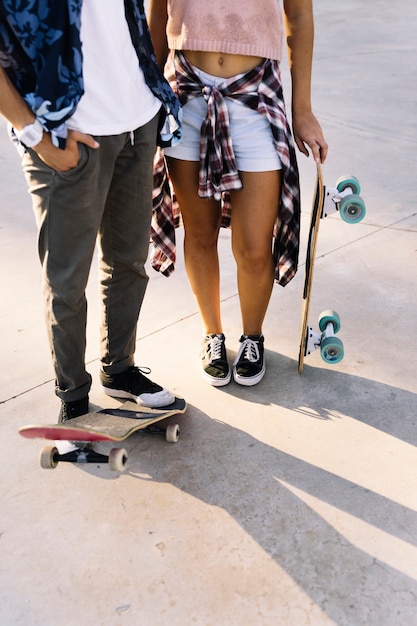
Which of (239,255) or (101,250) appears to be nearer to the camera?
(101,250)

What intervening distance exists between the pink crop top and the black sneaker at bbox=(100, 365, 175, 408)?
1143mm

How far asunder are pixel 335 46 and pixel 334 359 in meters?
6.50

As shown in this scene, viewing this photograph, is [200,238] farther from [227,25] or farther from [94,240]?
[227,25]

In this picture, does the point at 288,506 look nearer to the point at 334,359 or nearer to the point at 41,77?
the point at 334,359

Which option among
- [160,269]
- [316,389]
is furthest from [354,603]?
[160,269]

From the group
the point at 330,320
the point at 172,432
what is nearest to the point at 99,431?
the point at 172,432

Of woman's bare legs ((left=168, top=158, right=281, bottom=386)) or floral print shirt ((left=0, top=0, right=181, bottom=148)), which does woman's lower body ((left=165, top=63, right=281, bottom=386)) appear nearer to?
woman's bare legs ((left=168, top=158, right=281, bottom=386))

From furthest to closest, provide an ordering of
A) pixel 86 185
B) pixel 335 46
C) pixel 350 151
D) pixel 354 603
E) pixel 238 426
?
1. pixel 335 46
2. pixel 350 151
3. pixel 238 426
4. pixel 86 185
5. pixel 354 603

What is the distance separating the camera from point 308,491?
2332 millimetres

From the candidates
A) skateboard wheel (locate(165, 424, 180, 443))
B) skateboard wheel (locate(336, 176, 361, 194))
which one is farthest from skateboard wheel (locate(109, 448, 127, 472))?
skateboard wheel (locate(336, 176, 361, 194))

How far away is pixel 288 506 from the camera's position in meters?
2.27

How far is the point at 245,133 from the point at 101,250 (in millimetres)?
631

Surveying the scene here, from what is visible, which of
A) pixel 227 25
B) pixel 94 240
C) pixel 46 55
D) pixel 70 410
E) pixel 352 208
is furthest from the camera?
pixel 352 208

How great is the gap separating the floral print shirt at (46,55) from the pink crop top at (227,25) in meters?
0.57
